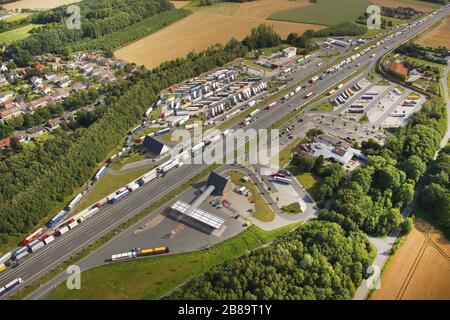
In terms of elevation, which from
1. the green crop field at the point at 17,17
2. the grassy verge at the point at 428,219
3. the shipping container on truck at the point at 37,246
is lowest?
the grassy verge at the point at 428,219

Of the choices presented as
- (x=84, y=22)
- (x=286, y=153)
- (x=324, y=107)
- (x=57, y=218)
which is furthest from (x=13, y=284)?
(x=84, y=22)

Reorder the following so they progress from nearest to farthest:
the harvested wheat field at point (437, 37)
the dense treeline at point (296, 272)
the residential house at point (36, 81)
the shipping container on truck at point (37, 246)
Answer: the dense treeline at point (296, 272)
the shipping container on truck at point (37, 246)
the residential house at point (36, 81)
the harvested wheat field at point (437, 37)

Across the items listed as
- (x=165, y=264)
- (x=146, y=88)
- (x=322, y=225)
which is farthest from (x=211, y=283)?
(x=146, y=88)

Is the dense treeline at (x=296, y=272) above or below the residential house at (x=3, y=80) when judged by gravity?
below

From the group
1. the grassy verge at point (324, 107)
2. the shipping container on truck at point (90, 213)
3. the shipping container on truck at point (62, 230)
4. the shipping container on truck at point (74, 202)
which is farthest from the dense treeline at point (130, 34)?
the shipping container on truck at point (62, 230)

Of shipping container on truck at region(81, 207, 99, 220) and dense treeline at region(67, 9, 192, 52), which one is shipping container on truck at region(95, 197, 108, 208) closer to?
shipping container on truck at region(81, 207, 99, 220)

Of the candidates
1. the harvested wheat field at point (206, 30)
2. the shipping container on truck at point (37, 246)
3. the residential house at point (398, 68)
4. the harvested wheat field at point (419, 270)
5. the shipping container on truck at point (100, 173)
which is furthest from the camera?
the harvested wheat field at point (206, 30)

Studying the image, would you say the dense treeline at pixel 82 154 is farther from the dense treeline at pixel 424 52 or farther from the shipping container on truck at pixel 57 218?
the dense treeline at pixel 424 52

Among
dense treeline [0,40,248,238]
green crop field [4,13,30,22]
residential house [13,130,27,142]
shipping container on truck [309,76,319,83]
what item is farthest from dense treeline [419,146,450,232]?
green crop field [4,13,30,22]
